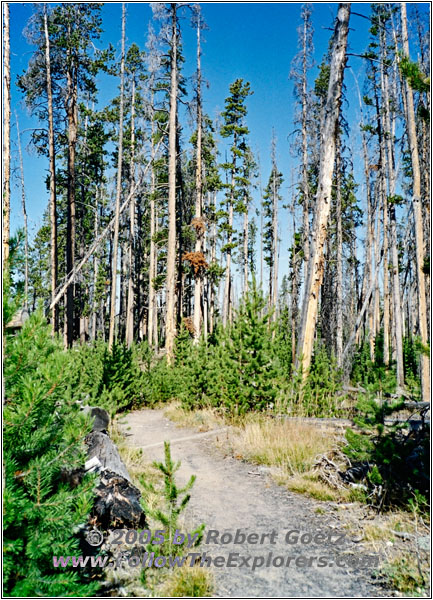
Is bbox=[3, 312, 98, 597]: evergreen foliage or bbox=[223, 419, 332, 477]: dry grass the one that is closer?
bbox=[3, 312, 98, 597]: evergreen foliage

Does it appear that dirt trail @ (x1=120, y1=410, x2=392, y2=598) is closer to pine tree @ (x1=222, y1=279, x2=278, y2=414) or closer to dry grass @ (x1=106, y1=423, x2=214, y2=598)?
dry grass @ (x1=106, y1=423, x2=214, y2=598)

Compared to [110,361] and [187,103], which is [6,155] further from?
[187,103]

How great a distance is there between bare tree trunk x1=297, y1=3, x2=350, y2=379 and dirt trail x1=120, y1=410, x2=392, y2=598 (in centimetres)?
292

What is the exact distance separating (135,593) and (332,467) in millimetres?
3326

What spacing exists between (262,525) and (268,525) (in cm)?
6

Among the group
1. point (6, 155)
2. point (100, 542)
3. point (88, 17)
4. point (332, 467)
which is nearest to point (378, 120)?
point (88, 17)

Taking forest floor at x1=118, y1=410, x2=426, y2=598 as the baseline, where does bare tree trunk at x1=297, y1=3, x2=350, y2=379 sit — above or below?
above

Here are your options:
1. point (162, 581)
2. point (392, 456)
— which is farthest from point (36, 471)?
point (392, 456)

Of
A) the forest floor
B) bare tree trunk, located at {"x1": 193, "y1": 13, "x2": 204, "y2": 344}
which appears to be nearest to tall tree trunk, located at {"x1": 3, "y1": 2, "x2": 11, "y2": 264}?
the forest floor

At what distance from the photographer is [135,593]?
120 inches

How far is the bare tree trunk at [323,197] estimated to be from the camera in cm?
844

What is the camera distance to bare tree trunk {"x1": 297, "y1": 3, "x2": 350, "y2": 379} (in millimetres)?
8438

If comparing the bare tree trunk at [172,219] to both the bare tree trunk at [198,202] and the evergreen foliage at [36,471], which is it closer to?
the bare tree trunk at [198,202]

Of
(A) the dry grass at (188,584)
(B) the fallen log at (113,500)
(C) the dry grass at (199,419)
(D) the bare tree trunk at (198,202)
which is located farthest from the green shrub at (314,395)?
(D) the bare tree trunk at (198,202)
